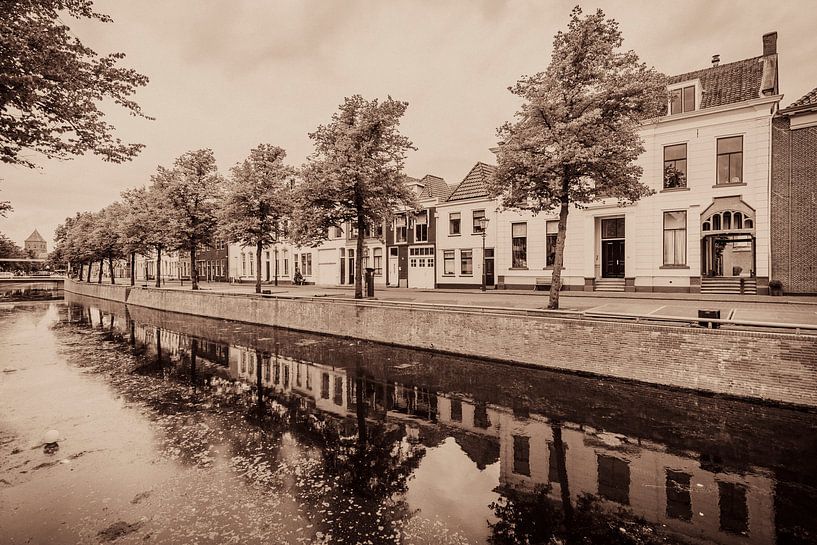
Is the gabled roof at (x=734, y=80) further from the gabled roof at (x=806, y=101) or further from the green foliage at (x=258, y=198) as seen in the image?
the green foliage at (x=258, y=198)

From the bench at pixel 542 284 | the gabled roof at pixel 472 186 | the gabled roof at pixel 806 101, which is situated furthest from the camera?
the gabled roof at pixel 472 186

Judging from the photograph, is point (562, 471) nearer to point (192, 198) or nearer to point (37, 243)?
point (192, 198)

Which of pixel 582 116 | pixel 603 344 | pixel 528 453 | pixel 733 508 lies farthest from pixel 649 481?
pixel 582 116

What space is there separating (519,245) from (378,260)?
1344cm

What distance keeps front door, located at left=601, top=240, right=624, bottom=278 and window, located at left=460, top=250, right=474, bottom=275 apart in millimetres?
9132

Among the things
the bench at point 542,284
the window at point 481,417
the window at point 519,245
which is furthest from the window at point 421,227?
the window at point 481,417

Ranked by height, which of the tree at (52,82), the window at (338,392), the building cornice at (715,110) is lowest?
the window at (338,392)

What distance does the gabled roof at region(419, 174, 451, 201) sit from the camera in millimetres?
33281

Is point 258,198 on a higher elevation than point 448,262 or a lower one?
higher

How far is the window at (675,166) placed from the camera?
70.0ft

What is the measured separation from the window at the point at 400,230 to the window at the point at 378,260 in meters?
2.25

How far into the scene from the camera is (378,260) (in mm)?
36031

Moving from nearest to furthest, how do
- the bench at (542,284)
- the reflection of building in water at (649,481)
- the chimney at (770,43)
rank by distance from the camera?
the reflection of building in water at (649,481), the chimney at (770,43), the bench at (542,284)

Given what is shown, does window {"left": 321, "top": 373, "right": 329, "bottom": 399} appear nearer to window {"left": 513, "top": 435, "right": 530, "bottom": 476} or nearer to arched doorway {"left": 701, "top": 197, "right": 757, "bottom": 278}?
window {"left": 513, "top": 435, "right": 530, "bottom": 476}
